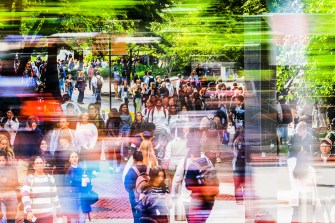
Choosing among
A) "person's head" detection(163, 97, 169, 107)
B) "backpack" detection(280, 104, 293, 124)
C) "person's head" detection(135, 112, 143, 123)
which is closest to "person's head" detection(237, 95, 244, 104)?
"backpack" detection(280, 104, 293, 124)

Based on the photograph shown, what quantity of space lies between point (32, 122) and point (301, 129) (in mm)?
820

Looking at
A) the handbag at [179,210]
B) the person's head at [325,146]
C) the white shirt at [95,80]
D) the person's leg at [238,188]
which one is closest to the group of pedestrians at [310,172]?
the person's head at [325,146]

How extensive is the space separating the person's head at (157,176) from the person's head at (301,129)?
502 mm

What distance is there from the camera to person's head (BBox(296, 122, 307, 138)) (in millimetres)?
1474

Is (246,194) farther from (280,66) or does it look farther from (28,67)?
(28,67)

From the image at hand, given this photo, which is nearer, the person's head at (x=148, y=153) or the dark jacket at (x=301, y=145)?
the dark jacket at (x=301, y=145)

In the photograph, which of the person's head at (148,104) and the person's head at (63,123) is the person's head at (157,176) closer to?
the person's head at (148,104)

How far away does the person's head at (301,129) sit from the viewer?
4.83 ft

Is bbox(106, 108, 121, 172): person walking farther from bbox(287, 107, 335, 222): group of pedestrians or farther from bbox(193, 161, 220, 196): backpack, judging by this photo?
bbox(287, 107, 335, 222): group of pedestrians

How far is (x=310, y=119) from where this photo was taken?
4.67 feet

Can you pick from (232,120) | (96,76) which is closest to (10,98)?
(96,76)

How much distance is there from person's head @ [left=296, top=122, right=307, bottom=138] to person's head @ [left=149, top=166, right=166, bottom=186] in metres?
0.50

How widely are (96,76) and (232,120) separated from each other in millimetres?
517

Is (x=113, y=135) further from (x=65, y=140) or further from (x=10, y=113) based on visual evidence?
(x=10, y=113)
